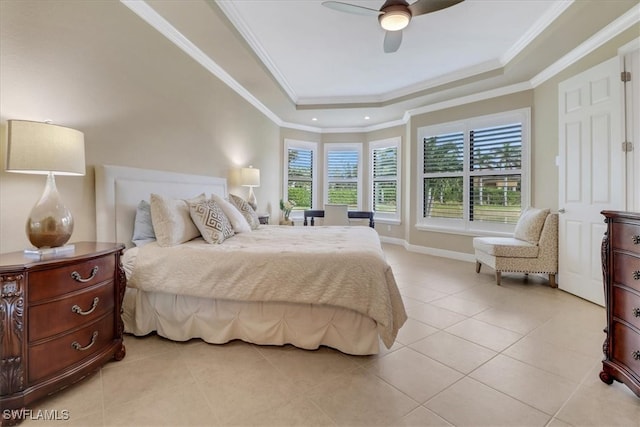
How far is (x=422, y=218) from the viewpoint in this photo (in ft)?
18.9

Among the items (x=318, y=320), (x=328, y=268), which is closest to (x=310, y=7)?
(x=328, y=268)

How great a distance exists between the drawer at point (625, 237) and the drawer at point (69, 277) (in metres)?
2.97

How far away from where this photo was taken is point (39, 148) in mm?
1539

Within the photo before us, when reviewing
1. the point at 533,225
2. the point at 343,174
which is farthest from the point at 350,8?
the point at 343,174

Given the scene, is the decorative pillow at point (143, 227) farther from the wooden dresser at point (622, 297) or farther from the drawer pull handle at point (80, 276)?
the wooden dresser at point (622, 297)

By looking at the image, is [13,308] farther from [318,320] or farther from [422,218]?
[422,218]

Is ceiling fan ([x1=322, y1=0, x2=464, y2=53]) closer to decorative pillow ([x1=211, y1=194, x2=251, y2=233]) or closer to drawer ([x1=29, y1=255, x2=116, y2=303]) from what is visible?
decorative pillow ([x1=211, y1=194, x2=251, y2=233])

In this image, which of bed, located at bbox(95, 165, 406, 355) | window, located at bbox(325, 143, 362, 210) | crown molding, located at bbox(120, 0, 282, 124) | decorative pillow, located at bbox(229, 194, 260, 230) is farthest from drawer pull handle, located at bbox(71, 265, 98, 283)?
window, located at bbox(325, 143, 362, 210)

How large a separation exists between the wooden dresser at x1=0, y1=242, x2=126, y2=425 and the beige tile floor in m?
0.15

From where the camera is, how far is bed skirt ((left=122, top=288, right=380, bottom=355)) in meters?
1.99

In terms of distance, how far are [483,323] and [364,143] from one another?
17.3ft

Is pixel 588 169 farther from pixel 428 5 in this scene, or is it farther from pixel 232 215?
pixel 232 215

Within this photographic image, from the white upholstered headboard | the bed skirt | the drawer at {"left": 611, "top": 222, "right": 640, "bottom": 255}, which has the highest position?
the white upholstered headboard

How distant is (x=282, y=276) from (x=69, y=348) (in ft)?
3.91
